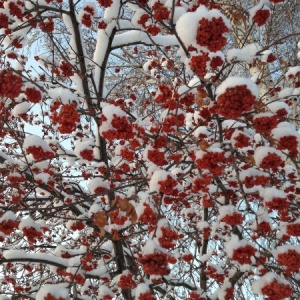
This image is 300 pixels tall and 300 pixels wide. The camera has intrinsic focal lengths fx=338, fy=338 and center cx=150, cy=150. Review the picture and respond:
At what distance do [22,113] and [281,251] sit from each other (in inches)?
110

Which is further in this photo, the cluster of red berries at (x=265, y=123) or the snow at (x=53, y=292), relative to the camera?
the snow at (x=53, y=292)

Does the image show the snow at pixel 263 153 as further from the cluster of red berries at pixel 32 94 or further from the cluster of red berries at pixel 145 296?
the cluster of red berries at pixel 32 94

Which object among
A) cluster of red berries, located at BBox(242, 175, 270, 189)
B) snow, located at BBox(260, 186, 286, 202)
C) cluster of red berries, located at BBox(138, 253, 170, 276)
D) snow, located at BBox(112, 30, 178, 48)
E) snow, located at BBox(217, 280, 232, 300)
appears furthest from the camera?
snow, located at BBox(112, 30, 178, 48)

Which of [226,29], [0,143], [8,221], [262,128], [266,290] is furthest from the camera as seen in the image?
[0,143]

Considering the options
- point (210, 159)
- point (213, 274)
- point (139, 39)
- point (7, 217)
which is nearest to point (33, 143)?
point (7, 217)

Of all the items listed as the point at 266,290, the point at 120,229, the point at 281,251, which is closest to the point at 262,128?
the point at 281,251

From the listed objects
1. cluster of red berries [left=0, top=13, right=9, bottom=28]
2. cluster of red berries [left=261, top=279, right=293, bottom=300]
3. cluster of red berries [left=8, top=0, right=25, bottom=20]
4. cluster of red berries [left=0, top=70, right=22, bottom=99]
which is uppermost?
cluster of red berries [left=8, top=0, right=25, bottom=20]

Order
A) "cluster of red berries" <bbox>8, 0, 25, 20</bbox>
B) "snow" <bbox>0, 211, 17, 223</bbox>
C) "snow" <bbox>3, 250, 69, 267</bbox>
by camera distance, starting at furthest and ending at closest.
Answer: "snow" <bbox>3, 250, 69, 267</bbox>
"cluster of red berries" <bbox>8, 0, 25, 20</bbox>
"snow" <bbox>0, 211, 17, 223</bbox>

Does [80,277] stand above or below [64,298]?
above

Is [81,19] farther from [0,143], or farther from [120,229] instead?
[0,143]

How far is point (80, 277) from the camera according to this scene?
11.2 ft

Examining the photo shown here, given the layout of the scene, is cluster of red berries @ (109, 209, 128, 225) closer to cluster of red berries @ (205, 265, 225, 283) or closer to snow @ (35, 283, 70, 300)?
snow @ (35, 283, 70, 300)

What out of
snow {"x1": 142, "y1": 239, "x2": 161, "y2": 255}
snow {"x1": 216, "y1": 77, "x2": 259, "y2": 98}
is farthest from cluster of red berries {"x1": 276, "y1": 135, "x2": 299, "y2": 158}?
snow {"x1": 142, "y1": 239, "x2": 161, "y2": 255}

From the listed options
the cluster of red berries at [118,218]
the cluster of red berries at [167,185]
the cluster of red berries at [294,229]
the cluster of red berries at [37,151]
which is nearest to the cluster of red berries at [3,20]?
the cluster of red berries at [37,151]
